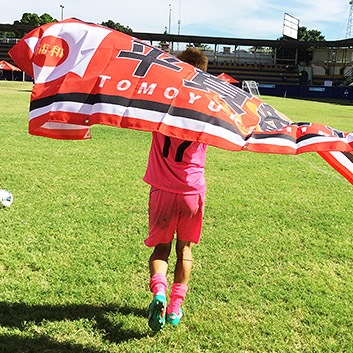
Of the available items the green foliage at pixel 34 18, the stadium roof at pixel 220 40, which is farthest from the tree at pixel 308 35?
the green foliage at pixel 34 18

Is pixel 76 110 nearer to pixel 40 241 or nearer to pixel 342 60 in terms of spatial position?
pixel 40 241

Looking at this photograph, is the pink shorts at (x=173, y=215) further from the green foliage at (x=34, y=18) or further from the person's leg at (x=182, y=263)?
the green foliage at (x=34, y=18)

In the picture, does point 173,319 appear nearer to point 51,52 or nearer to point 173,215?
point 173,215

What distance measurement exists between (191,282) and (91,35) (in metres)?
2.11

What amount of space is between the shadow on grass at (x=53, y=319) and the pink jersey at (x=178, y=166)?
3.34 feet

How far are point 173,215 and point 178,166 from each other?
32 cm

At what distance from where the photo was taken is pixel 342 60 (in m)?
58.3

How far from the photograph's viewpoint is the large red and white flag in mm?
2010

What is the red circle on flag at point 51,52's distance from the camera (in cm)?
217

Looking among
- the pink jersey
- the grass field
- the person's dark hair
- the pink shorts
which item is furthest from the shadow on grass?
the person's dark hair

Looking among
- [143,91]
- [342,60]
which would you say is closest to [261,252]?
[143,91]

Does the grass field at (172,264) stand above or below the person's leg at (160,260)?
below

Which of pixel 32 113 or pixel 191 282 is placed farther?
pixel 191 282

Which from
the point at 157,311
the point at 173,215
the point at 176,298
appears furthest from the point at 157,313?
the point at 173,215
